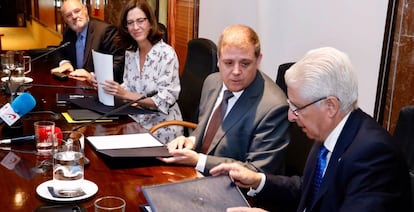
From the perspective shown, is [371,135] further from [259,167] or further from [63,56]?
[63,56]

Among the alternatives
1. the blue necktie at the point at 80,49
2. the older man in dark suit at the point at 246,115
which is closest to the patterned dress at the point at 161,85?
the older man in dark suit at the point at 246,115

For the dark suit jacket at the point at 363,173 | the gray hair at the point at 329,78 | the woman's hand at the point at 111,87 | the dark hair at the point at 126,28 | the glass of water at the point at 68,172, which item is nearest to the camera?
the dark suit jacket at the point at 363,173

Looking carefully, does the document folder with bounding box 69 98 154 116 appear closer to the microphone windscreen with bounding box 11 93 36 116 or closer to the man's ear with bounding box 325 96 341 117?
the microphone windscreen with bounding box 11 93 36 116

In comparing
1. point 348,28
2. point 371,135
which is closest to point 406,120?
point 371,135

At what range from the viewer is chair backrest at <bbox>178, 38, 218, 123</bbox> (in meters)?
2.71

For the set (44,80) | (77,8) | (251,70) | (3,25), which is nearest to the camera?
(251,70)

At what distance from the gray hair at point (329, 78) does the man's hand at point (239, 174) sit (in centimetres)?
39

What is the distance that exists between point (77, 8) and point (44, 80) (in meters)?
0.76

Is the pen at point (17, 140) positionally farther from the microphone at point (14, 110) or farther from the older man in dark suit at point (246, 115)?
the older man in dark suit at point (246, 115)

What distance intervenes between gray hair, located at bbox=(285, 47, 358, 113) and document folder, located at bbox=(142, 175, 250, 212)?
Result: 14.3 inches

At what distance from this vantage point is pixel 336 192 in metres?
1.32

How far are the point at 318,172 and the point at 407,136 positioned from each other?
0.29 meters

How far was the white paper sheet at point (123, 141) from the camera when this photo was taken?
1851 mm

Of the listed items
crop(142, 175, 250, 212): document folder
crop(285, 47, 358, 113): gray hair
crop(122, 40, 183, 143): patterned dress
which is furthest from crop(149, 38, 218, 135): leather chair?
crop(285, 47, 358, 113): gray hair
